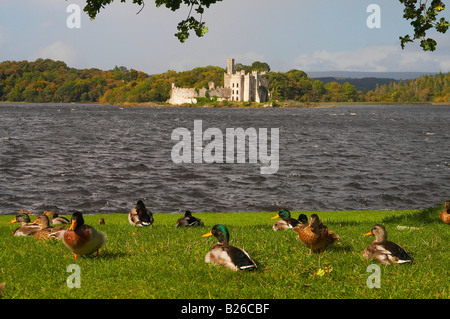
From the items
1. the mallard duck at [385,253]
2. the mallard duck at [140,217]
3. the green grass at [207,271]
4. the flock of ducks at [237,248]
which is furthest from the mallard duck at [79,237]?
the mallard duck at [140,217]

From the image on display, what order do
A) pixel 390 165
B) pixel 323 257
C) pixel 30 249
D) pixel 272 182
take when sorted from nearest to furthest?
pixel 323 257 → pixel 30 249 → pixel 272 182 → pixel 390 165

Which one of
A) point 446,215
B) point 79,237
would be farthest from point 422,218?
point 79,237

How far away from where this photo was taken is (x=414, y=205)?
3162 cm

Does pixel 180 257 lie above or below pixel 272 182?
above

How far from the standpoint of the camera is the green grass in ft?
24.7

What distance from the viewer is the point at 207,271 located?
27.5 feet

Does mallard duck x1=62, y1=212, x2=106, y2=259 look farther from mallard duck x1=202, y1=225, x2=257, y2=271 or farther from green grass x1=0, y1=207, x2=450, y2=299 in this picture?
mallard duck x1=202, y1=225, x2=257, y2=271

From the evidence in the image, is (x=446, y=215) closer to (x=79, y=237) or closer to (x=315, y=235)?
(x=315, y=235)

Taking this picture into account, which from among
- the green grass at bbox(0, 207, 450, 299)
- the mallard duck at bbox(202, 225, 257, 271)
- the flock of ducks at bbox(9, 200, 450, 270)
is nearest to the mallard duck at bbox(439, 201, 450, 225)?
the green grass at bbox(0, 207, 450, 299)

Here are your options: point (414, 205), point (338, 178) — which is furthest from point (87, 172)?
point (414, 205)

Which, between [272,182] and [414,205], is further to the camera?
[272,182]
